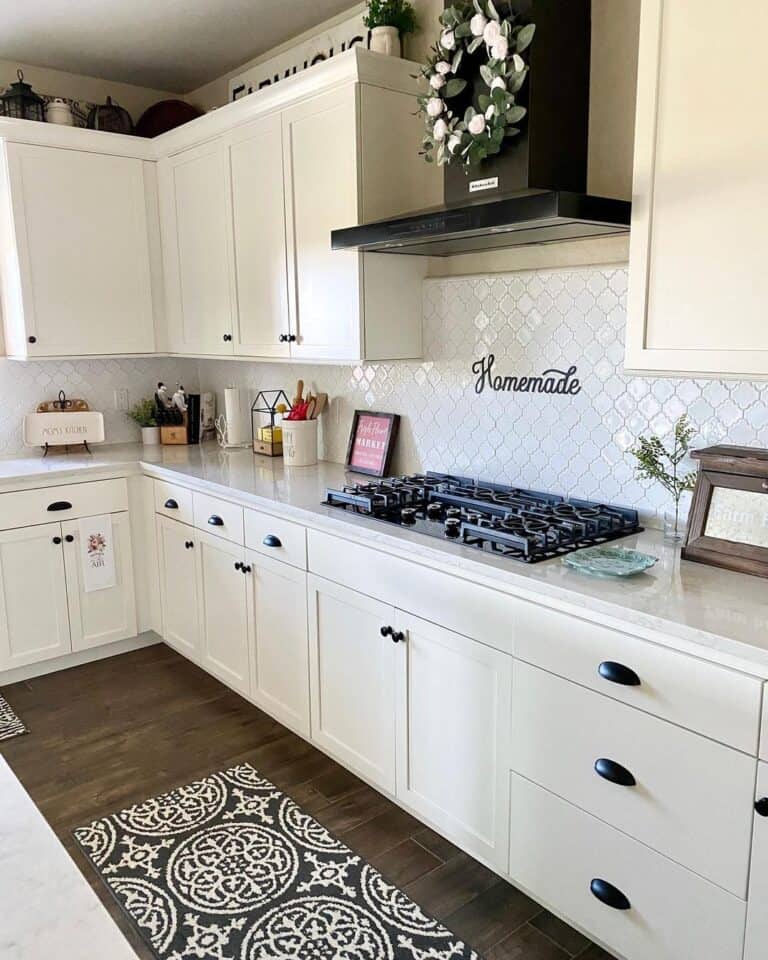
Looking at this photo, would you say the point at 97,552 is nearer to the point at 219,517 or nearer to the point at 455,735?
the point at 219,517

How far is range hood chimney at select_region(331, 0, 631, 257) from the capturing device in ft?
6.59

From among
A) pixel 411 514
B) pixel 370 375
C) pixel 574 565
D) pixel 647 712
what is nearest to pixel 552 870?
pixel 647 712

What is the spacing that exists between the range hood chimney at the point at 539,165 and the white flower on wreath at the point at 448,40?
3.4 inches

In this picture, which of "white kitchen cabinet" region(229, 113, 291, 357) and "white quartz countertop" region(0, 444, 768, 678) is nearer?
"white quartz countertop" region(0, 444, 768, 678)

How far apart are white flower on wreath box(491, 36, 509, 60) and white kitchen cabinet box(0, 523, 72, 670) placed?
2519mm

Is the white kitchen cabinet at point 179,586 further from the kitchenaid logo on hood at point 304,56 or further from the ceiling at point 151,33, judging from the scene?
the ceiling at point 151,33

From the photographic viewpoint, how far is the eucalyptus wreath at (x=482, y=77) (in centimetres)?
206

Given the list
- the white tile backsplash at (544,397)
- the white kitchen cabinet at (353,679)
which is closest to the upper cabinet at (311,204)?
the white tile backsplash at (544,397)

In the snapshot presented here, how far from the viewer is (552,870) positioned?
1.92 meters

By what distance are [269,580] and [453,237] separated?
1.33 meters

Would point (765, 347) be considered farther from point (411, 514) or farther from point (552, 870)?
point (552, 870)

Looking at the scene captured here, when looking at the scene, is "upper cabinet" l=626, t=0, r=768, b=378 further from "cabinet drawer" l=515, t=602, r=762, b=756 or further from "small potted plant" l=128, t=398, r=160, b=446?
"small potted plant" l=128, t=398, r=160, b=446

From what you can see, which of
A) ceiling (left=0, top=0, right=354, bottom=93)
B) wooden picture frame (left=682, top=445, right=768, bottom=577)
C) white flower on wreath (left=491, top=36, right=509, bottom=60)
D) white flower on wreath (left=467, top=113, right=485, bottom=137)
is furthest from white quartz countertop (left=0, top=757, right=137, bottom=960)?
ceiling (left=0, top=0, right=354, bottom=93)

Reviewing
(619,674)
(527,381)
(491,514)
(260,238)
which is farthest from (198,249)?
(619,674)
